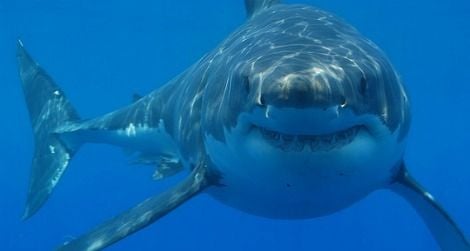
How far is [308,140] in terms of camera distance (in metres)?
3.77

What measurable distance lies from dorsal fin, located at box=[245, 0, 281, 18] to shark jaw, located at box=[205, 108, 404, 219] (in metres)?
3.05

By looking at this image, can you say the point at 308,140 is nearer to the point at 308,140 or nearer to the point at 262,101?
the point at 308,140

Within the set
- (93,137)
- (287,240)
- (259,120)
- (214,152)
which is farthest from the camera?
(287,240)

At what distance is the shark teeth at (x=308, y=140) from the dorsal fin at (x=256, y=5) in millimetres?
4115

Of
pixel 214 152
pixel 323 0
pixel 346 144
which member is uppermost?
pixel 346 144

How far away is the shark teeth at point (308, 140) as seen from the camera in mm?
3771

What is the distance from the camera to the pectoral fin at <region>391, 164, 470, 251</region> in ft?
18.9

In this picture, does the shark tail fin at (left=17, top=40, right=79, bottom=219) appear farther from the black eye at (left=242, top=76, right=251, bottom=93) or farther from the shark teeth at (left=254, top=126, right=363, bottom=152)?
the shark teeth at (left=254, top=126, right=363, bottom=152)

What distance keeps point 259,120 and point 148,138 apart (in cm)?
483

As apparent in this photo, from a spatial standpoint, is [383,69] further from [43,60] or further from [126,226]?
[43,60]

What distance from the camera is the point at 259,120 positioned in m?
3.79

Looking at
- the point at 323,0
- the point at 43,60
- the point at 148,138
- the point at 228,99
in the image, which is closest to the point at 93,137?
the point at 148,138

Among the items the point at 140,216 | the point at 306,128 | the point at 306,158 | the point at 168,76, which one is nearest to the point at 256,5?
the point at 140,216

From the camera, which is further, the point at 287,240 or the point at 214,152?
the point at 287,240
